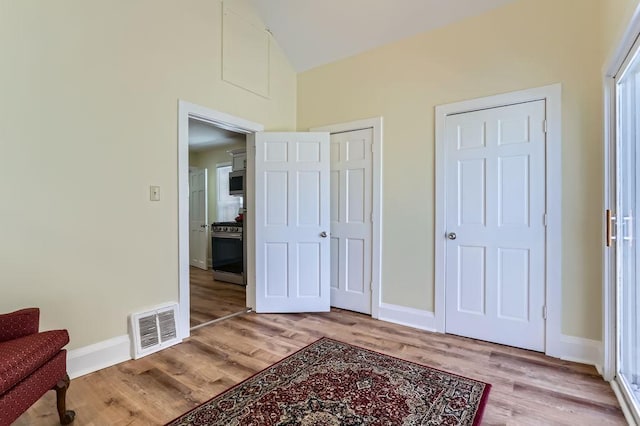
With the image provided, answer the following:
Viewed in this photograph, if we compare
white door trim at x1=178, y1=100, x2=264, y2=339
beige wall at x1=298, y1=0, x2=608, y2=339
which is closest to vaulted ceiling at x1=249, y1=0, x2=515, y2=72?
beige wall at x1=298, y1=0, x2=608, y2=339

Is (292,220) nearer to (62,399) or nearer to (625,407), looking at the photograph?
(62,399)

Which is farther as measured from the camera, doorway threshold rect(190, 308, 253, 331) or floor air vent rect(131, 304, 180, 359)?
doorway threshold rect(190, 308, 253, 331)

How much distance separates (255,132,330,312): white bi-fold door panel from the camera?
3.54 metres

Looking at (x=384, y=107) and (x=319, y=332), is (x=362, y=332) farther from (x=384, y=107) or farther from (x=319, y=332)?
(x=384, y=107)

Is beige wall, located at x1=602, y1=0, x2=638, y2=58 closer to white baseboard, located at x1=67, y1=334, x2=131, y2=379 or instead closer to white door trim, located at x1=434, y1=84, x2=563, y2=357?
white door trim, located at x1=434, y1=84, x2=563, y2=357

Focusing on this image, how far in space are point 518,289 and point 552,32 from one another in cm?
210

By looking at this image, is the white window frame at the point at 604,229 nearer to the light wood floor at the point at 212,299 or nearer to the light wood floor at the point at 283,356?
the light wood floor at the point at 283,356

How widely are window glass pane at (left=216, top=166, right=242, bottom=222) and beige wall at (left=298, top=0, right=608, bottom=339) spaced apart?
2788 mm

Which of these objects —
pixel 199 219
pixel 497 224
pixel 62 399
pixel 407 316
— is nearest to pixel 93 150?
pixel 62 399

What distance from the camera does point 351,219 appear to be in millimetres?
3582

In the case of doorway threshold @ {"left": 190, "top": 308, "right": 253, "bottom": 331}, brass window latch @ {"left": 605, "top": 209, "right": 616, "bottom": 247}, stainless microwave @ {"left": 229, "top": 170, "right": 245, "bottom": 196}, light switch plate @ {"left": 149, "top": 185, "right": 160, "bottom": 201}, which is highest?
stainless microwave @ {"left": 229, "top": 170, "right": 245, "bottom": 196}

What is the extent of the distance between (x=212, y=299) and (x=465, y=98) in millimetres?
3752

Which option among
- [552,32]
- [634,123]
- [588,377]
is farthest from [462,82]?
[588,377]

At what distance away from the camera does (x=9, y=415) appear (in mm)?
1302
